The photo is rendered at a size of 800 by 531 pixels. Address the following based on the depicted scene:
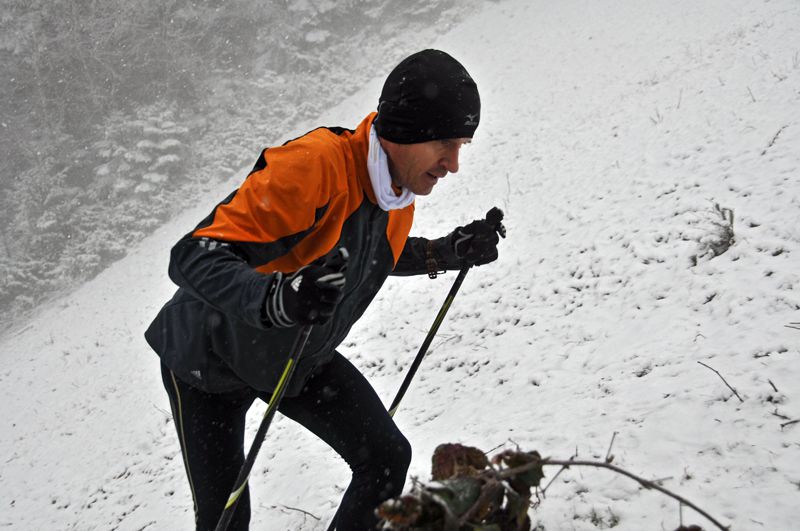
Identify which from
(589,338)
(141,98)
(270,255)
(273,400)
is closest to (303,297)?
(270,255)

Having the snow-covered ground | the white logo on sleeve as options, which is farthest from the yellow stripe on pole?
the snow-covered ground

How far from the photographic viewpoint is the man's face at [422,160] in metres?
2.40

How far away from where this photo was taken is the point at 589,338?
5.07 meters

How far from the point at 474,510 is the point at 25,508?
9.53 meters

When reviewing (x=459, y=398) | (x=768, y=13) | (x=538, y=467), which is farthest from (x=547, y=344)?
(x=768, y=13)

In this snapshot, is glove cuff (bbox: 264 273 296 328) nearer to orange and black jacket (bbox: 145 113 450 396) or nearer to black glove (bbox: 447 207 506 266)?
orange and black jacket (bbox: 145 113 450 396)

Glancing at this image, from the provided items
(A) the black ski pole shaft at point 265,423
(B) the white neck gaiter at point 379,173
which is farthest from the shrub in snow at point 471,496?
(B) the white neck gaiter at point 379,173

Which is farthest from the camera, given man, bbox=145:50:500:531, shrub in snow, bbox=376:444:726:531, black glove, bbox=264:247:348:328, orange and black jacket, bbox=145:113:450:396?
man, bbox=145:50:500:531

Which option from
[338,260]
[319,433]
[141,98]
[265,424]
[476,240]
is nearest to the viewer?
[338,260]

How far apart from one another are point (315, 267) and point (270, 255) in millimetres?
345

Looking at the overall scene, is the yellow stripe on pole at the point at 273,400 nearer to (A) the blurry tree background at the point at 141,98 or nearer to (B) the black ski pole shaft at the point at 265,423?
(B) the black ski pole shaft at the point at 265,423

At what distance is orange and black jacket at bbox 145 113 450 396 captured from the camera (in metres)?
1.97

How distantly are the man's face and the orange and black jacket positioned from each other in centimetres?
16

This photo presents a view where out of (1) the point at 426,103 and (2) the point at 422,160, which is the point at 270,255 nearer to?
(2) the point at 422,160
